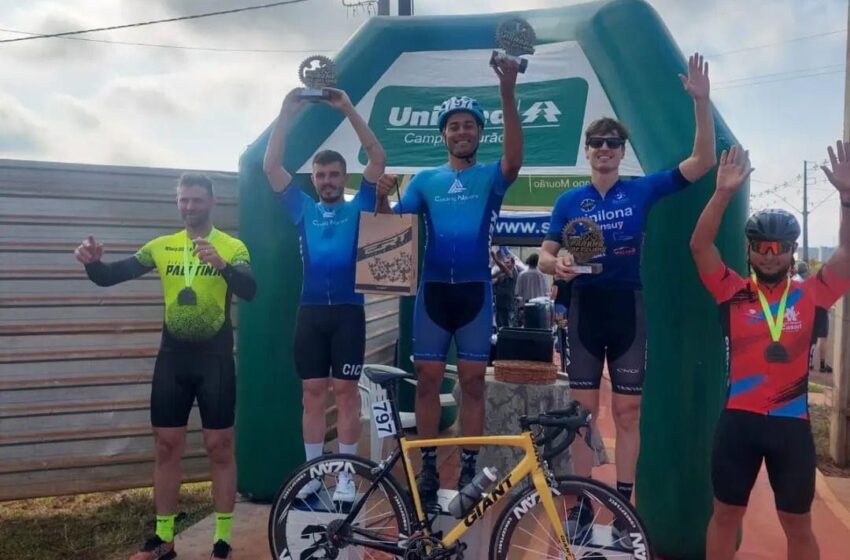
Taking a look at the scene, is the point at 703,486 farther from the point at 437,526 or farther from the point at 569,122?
the point at 569,122

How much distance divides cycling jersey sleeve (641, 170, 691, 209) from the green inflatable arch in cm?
33

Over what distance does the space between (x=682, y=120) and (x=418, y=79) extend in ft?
5.90

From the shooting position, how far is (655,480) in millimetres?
3998

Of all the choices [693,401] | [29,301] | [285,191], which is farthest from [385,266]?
[29,301]

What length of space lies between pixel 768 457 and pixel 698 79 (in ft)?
5.74

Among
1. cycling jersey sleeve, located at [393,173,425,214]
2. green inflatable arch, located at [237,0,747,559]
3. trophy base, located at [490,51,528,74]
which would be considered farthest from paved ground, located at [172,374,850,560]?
trophy base, located at [490,51,528,74]

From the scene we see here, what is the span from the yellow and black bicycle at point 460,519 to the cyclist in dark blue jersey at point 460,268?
19.3 inches

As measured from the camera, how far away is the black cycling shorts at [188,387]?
12.4 feet

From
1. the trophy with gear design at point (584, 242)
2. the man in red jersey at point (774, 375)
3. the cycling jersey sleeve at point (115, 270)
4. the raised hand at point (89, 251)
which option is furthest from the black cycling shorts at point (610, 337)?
the raised hand at point (89, 251)

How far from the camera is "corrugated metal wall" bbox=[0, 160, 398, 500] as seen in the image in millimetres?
4945

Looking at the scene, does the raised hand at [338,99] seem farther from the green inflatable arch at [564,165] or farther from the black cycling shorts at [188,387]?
the black cycling shorts at [188,387]

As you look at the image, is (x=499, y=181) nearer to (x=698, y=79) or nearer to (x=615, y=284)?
(x=615, y=284)

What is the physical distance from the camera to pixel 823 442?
23.6 feet

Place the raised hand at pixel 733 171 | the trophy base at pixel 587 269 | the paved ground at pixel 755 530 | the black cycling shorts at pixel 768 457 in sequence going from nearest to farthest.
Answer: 1. the black cycling shorts at pixel 768 457
2. the raised hand at pixel 733 171
3. the trophy base at pixel 587 269
4. the paved ground at pixel 755 530
